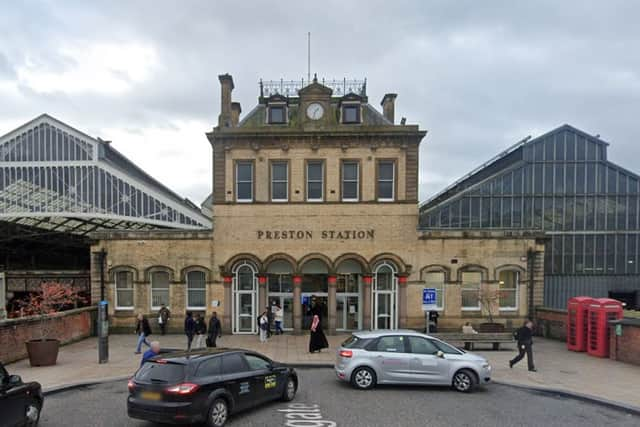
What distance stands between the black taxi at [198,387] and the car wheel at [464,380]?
513cm

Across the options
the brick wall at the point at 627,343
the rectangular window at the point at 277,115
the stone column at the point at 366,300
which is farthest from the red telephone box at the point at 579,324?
the rectangular window at the point at 277,115

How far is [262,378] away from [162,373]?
2348 millimetres

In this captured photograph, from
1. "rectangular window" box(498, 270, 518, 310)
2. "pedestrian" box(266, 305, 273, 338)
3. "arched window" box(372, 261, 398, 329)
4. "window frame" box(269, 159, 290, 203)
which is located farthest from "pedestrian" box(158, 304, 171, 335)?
"rectangular window" box(498, 270, 518, 310)

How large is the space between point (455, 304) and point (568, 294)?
14641 millimetres

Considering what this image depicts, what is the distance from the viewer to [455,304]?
2145 cm

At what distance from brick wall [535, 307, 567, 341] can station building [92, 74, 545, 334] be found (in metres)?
0.59

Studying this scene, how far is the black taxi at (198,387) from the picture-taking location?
8.08 m

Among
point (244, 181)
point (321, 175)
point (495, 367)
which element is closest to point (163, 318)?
point (244, 181)

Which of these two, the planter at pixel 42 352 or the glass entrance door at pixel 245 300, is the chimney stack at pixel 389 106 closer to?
the glass entrance door at pixel 245 300

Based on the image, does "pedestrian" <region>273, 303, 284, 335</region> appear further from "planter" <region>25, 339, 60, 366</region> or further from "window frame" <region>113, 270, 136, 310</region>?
"planter" <region>25, 339, 60, 366</region>

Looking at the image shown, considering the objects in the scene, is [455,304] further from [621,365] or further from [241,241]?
[241,241]

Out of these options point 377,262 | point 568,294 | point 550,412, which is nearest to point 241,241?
point 377,262

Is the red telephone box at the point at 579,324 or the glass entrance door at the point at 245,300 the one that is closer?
the red telephone box at the point at 579,324

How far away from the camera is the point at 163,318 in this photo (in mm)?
20672
